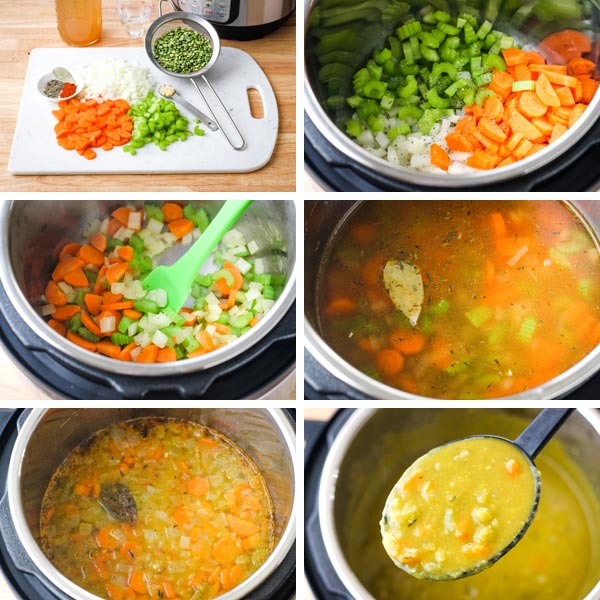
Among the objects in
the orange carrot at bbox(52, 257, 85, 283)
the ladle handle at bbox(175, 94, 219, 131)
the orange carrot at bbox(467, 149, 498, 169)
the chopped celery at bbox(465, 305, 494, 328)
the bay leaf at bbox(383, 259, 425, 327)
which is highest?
the orange carrot at bbox(467, 149, 498, 169)

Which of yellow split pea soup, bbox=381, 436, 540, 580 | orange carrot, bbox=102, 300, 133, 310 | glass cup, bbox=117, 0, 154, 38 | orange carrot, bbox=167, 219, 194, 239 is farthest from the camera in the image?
glass cup, bbox=117, 0, 154, 38

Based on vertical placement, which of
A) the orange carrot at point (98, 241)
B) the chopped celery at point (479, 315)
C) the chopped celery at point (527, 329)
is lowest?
the orange carrot at point (98, 241)

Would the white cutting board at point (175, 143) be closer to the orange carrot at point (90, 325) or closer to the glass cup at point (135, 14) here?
the glass cup at point (135, 14)

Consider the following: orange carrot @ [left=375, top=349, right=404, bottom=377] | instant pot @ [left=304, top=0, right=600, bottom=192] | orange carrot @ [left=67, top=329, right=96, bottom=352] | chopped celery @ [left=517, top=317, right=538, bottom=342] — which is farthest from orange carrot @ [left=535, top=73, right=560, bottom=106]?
orange carrot @ [left=67, top=329, right=96, bottom=352]

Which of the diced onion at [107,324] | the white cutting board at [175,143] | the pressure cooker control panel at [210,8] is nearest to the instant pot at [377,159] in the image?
the white cutting board at [175,143]

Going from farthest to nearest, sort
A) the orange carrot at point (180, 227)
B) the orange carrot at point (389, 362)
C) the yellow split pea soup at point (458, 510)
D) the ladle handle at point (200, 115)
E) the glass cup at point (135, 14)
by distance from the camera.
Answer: the glass cup at point (135, 14)
the ladle handle at point (200, 115)
the orange carrot at point (180, 227)
the orange carrot at point (389, 362)
the yellow split pea soup at point (458, 510)

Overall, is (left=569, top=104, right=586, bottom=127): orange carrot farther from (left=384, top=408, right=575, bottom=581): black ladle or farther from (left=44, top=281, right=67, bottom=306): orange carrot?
(left=44, top=281, right=67, bottom=306): orange carrot
